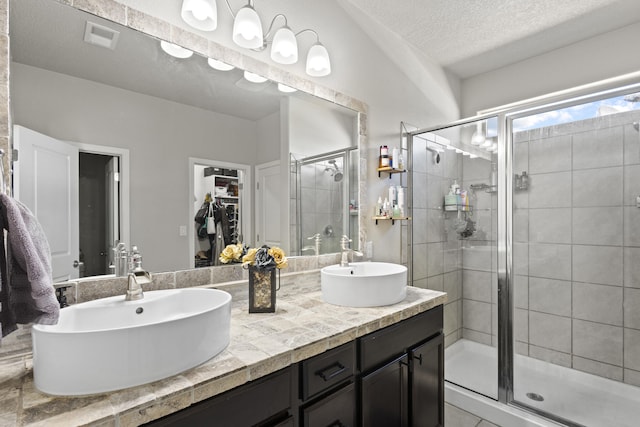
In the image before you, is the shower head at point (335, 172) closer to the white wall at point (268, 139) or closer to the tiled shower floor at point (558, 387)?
the white wall at point (268, 139)

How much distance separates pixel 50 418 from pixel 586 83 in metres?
3.44

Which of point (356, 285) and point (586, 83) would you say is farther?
point (586, 83)

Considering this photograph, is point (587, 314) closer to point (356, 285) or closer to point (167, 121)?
point (356, 285)

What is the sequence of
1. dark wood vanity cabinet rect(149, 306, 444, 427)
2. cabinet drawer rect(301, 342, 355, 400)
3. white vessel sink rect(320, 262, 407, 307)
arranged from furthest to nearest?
white vessel sink rect(320, 262, 407, 307) → cabinet drawer rect(301, 342, 355, 400) → dark wood vanity cabinet rect(149, 306, 444, 427)

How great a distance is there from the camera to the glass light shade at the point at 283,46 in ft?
5.23

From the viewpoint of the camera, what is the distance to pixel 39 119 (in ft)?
3.49

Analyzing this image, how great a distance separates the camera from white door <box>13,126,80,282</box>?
103 centimetres

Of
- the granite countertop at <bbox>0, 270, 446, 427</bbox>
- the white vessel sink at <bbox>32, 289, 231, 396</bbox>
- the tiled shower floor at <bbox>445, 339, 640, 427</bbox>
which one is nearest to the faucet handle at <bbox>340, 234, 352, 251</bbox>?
the granite countertop at <bbox>0, 270, 446, 427</bbox>

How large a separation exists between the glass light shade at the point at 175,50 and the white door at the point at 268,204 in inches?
22.4

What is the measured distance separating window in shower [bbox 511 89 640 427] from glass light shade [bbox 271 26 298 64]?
1523mm

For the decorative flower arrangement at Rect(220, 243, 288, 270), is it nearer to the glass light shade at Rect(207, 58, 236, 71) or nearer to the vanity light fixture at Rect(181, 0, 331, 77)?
the glass light shade at Rect(207, 58, 236, 71)

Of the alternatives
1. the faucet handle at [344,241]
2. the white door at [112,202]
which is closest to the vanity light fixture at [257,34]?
the white door at [112,202]

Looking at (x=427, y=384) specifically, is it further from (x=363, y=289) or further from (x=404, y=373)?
(x=363, y=289)

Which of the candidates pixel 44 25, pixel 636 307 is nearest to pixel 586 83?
pixel 636 307
